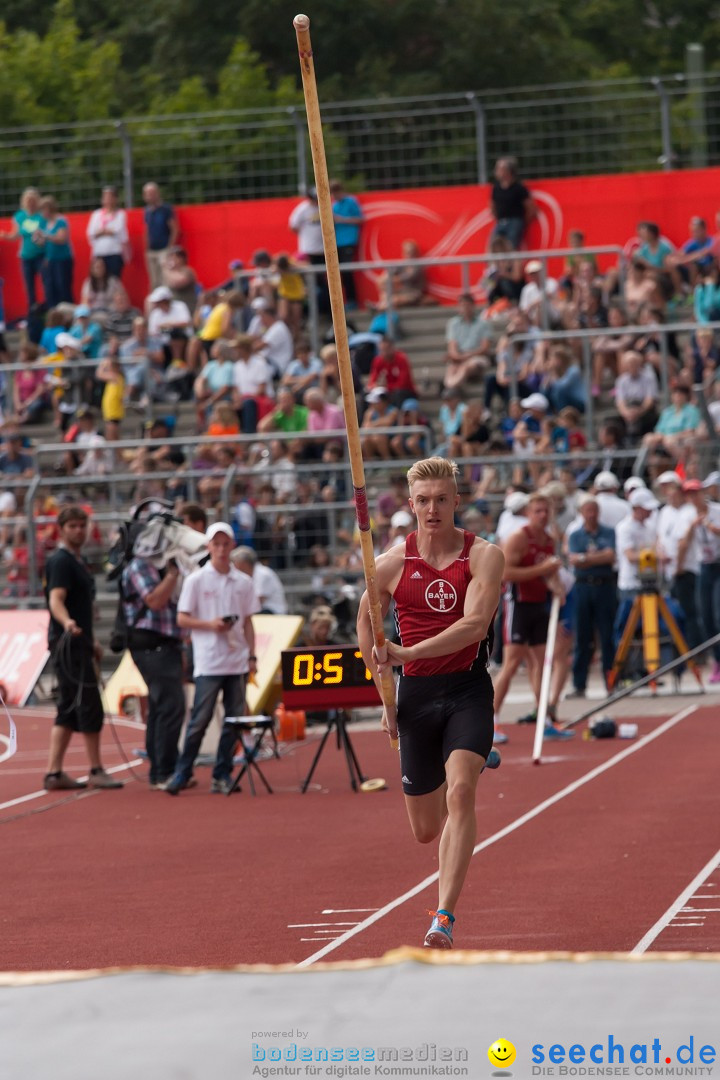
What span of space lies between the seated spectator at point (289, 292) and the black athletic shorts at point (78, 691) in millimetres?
12283

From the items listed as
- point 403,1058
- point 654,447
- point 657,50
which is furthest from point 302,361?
point 657,50

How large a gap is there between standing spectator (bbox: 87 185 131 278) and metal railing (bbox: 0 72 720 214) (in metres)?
0.98

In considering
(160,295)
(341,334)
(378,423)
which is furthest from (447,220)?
(341,334)

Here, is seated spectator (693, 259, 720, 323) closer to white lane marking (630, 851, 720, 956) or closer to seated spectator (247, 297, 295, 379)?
seated spectator (247, 297, 295, 379)

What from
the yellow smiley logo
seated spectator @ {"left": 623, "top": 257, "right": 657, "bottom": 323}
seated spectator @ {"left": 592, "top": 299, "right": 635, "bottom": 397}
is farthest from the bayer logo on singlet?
seated spectator @ {"left": 623, "top": 257, "right": 657, "bottom": 323}

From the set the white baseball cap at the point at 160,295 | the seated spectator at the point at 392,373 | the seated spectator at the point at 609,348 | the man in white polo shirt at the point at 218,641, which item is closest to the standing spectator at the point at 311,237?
the white baseball cap at the point at 160,295

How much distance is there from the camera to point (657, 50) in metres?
47.9

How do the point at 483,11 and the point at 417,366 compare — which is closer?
the point at 417,366

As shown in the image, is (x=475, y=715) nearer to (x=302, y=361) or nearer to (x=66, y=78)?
(x=302, y=361)

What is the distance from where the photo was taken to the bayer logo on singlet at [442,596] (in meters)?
8.11

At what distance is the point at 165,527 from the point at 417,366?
1233cm

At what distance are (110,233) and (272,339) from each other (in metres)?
4.69

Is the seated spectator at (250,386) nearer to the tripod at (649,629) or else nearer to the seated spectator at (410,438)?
the seated spectator at (410,438)

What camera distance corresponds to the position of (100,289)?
1137 inches
